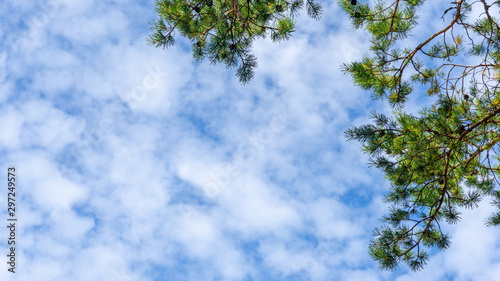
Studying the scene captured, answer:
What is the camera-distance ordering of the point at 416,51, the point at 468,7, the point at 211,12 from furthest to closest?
the point at 211,12, the point at 468,7, the point at 416,51

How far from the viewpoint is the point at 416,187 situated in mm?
4004

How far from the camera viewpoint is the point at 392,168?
3801 millimetres

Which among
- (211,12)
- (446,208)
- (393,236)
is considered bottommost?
(393,236)

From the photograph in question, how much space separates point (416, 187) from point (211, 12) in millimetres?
2784

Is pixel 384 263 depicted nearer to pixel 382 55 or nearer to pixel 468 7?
pixel 382 55

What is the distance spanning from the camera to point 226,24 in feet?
13.0

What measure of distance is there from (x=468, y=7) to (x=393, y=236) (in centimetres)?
236

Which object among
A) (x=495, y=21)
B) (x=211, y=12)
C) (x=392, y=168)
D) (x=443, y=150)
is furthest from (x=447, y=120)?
(x=211, y=12)

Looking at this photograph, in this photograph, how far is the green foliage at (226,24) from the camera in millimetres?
3812

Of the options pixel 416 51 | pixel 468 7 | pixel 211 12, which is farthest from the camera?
pixel 211 12

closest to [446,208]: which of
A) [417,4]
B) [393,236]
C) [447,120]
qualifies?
[393,236]

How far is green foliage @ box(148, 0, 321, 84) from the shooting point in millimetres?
3812

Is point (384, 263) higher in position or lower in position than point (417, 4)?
lower

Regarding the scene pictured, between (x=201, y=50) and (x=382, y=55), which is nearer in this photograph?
(x=382, y=55)
